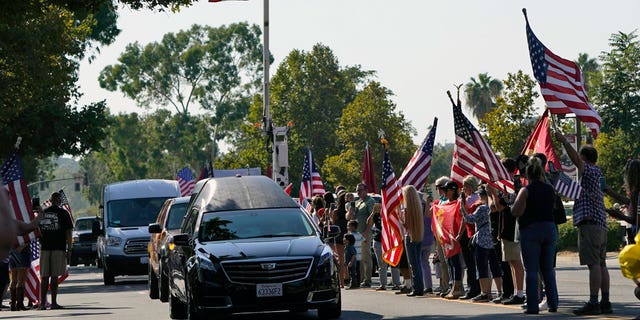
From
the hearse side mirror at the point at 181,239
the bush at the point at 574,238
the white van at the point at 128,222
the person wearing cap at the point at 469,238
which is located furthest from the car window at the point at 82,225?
Answer: the hearse side mirror at the point at 181,239

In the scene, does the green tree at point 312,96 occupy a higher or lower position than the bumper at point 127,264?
higher

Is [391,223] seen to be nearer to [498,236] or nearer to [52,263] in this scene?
[498,236]

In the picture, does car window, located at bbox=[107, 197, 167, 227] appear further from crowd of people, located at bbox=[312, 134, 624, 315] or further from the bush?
the bush

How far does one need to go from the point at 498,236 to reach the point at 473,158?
3384 mm

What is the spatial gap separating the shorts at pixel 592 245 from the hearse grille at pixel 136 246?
17949mm

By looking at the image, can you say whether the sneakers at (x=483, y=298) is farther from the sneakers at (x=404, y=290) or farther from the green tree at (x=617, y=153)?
the green tree at (x=617, y=153)

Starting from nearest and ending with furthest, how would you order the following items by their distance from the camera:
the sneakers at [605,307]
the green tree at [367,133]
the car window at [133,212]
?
the sneakers at [605,307], the car window at [133,212], the green tree at [367,133]

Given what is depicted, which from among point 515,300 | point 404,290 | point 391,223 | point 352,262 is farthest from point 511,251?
point 352,262

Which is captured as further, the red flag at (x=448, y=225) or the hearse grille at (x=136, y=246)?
the hearse grille at (x=136, y=246)

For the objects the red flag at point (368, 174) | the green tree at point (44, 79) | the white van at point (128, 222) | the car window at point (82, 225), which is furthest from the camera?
the car window at point (82, 225)

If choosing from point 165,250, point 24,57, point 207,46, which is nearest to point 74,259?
point 24,57

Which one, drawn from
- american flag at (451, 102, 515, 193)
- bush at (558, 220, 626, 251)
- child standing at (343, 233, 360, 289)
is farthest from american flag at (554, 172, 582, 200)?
bush at (558, 220, 626, 251)

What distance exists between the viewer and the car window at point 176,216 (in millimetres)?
22594

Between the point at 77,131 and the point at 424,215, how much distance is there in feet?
93.3
